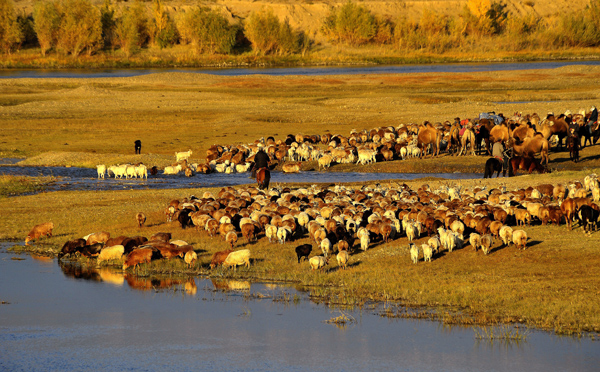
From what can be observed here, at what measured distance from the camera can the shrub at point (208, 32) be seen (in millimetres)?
109312

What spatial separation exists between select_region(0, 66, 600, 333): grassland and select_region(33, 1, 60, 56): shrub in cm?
3551

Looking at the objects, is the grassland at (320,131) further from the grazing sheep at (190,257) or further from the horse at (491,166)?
the horse at (491,166)

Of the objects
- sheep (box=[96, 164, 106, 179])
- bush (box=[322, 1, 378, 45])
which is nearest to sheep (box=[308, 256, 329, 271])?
sheep (box=[96, 164, 106, 179])

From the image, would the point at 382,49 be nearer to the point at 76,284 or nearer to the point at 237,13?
the point at 237,13

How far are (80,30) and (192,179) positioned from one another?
271 ft

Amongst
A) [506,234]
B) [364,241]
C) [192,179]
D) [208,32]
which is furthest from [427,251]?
[208,32]

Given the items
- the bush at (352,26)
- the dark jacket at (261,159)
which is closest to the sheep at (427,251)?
the dark jacket at (261,159)

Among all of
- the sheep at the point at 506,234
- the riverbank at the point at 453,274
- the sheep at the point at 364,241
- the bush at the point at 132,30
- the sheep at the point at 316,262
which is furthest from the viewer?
the bush at the point at 132,30

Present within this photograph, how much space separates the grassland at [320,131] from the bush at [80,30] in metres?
33.1

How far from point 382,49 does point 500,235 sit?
104 metres

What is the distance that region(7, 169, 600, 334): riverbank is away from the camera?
40.5 ft

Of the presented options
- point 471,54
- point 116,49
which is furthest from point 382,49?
point 116,49

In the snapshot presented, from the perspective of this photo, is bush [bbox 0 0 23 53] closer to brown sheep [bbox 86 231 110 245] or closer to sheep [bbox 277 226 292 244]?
brown sheep [bbox 86 231 110 245]

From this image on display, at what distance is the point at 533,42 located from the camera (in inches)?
4624
